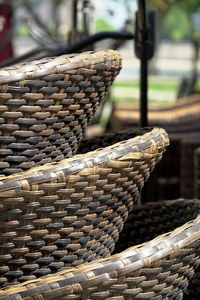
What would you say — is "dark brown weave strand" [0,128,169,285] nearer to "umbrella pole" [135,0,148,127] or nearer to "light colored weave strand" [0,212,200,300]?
"light colored weave strand" [0,212,200,300]

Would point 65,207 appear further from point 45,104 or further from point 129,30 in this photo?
point 129,30

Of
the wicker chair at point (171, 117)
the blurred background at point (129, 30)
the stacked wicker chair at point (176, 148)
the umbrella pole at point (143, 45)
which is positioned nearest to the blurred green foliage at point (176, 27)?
the blurred background at point (129, 30)

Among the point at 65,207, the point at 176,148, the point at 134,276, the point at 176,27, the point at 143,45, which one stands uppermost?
the point at 143,45

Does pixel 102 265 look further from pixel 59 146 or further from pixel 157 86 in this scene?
pixel 157 86

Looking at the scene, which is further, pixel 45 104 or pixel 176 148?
pixel 176 148

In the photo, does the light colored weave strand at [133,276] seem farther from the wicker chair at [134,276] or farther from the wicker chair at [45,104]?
the wicker chair at [45,104]

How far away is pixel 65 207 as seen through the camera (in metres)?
1.42

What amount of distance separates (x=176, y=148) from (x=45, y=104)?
2.86 metres

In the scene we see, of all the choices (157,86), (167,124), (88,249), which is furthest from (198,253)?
(157,86)

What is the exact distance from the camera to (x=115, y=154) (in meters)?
1.47

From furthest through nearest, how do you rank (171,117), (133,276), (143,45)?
(171,117), (143,45), (133,276)

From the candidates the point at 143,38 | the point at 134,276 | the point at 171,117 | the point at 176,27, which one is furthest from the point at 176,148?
the point at 176,27

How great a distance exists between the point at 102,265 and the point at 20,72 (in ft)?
1.23

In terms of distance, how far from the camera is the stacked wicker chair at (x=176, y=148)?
3.93m
